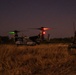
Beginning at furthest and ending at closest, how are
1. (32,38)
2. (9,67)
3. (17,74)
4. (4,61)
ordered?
(32,38), (4,61), (9,67), (17,74)

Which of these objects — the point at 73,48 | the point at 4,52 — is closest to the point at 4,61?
the point at 4,52

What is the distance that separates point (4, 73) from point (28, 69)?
1015mm

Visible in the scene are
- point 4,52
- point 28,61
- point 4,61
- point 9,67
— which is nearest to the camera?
point 9,67

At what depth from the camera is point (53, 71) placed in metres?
9.14

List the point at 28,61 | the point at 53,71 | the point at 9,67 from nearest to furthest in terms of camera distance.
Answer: the point at 53,71
the point at 9,67
the point at 28,61

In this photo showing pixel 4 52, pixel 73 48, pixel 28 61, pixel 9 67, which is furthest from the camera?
pixel 73 48

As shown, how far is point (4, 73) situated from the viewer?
9000 mm

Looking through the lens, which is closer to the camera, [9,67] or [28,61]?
[9,67]

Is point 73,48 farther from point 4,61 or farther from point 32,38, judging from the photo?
point 32,38

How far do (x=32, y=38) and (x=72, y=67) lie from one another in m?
31.5

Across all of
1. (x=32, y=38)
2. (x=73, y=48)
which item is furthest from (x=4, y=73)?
(x=32, y=38)

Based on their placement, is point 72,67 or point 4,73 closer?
point 4,73

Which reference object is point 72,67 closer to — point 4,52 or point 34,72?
point 34,72

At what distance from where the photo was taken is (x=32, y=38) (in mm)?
41562
